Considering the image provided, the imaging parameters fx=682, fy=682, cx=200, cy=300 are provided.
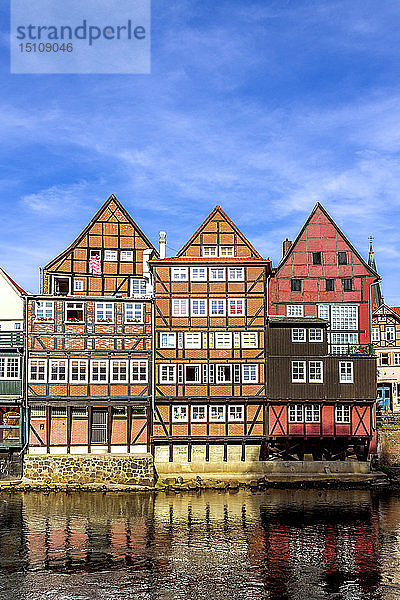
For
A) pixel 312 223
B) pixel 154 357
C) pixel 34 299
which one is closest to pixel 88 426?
pixel 154 357

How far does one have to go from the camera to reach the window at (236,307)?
4625 centimetres

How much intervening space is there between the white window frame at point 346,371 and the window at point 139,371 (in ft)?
42.8

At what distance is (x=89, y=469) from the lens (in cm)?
4375

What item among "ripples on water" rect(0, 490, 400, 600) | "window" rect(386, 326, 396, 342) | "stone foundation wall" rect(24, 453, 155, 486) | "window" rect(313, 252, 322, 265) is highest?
"window" rect(313, 252, 322, 265)

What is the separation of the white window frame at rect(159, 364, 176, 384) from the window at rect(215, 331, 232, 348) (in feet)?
11.0

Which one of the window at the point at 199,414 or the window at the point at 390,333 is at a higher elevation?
the window at the point at 390,333

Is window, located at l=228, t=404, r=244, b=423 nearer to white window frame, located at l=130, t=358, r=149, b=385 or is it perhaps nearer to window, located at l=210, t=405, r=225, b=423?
window, located at l=210, t=405, r=225, b=423

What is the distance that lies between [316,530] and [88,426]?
1755 cm

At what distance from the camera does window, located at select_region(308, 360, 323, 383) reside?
4559cm

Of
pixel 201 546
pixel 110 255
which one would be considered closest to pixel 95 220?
pixel 110 255

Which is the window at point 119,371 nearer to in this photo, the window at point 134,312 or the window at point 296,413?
the window at point 134,312

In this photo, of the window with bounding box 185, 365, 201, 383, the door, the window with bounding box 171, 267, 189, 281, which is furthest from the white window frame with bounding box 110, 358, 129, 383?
the window with bounding box 171, 267, 189, 281

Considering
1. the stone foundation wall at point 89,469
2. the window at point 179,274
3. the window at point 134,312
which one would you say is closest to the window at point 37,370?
the stone foundation wall at point 89,469

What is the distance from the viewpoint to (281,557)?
28781 millimetres
